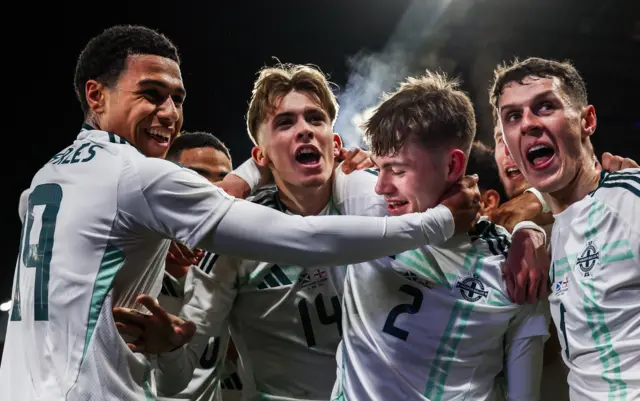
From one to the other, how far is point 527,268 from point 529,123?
1.68ft

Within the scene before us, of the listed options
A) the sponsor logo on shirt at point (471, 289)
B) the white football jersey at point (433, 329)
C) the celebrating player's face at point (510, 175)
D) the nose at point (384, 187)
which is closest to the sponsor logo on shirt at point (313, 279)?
the white football jersey at point (433, 329)

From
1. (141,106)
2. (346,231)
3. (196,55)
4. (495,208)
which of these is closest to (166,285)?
(141,106)

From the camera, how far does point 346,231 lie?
1.62 m

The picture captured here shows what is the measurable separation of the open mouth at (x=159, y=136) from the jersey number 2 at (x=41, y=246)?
1.11ft

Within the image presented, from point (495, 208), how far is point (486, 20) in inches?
159

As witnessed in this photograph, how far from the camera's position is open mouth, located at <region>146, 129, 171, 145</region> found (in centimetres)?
189

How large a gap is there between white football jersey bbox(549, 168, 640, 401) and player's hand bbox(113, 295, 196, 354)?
1089 millimetres

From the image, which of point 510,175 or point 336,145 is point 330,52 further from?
point 336,145

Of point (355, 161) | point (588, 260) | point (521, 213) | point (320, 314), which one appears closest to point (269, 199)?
point (355, 161)

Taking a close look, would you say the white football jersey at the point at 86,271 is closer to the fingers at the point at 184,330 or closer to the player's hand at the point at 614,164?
the fingers at the point at 184,330

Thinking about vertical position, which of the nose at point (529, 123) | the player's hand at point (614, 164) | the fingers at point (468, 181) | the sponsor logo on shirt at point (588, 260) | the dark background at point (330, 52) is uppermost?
the dark background at point (330, 52)

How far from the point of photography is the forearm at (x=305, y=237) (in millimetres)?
1582

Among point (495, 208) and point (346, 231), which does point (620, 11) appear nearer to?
point (495, 208)

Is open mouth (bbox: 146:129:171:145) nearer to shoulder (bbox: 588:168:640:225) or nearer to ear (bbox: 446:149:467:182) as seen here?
ear (bbox: 446:149:467:182)
